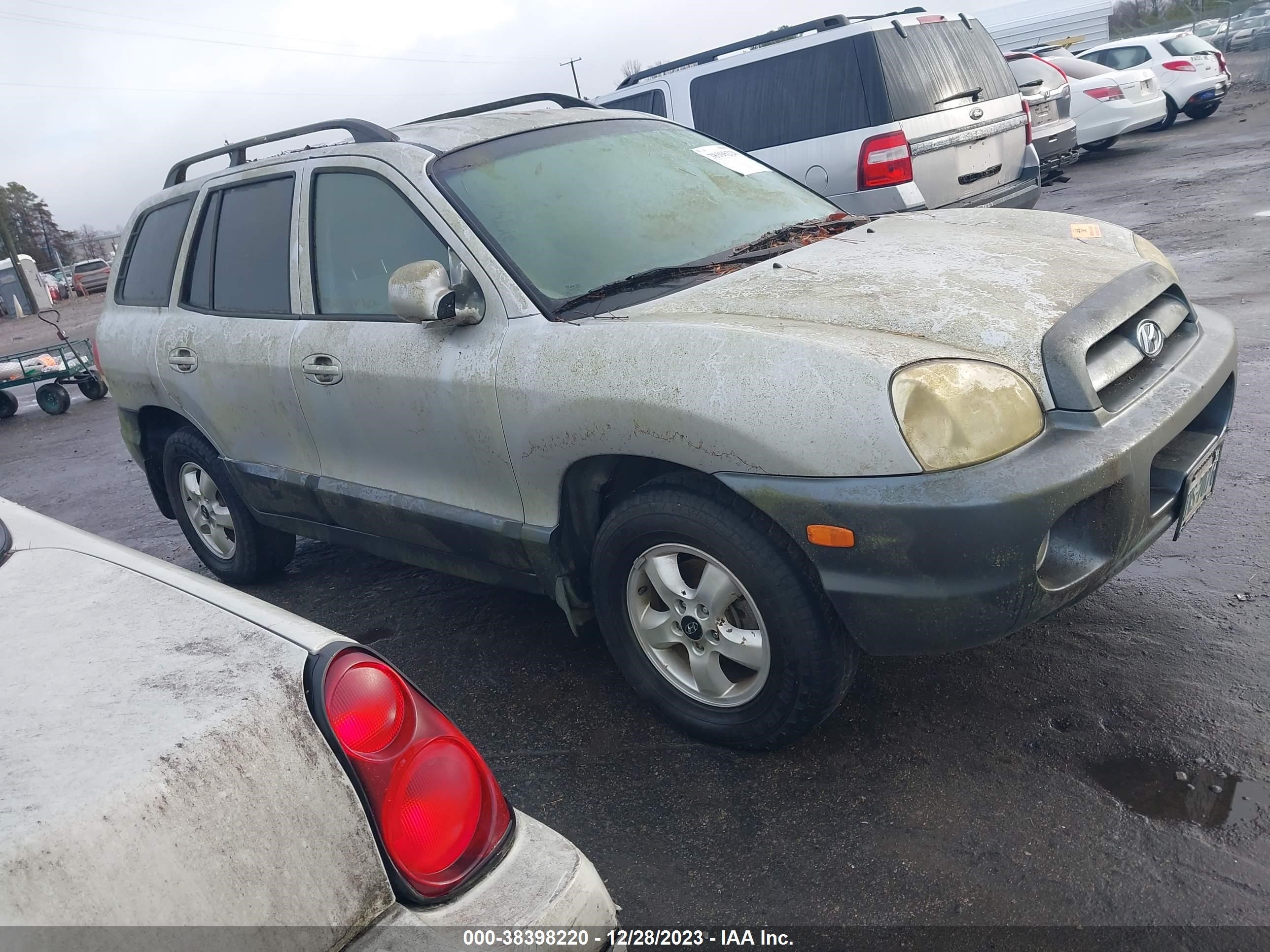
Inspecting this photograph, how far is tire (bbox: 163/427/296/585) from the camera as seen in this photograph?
15.6ft

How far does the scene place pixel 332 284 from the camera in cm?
385

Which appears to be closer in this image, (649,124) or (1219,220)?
(649,124)

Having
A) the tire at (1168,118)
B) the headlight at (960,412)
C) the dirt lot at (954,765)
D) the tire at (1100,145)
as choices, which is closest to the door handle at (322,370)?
the dirt lot at (954,765)

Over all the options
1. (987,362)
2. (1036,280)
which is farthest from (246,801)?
(1036,280)

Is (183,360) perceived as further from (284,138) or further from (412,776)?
(412,776)

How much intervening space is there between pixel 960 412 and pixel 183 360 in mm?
3492

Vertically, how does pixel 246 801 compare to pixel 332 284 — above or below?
below

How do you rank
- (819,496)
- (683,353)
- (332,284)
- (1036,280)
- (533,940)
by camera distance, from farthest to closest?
(332,284)
(1036,280)
(683,353)
(819,496)
(533,940)

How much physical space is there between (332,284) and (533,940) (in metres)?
2.89

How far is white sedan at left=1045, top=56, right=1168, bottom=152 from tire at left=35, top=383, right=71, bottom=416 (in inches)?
588

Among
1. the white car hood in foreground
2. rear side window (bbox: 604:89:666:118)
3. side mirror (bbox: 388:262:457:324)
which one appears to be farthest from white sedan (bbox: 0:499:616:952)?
rear side window (bbox: 604:89:666:118)

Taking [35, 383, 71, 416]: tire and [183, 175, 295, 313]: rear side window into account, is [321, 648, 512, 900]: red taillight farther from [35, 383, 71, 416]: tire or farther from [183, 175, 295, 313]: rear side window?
[35, 383, 71, 416]: tire

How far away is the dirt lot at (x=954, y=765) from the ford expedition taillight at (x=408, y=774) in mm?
982

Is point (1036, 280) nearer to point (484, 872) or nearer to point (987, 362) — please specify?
point (987, 362)
